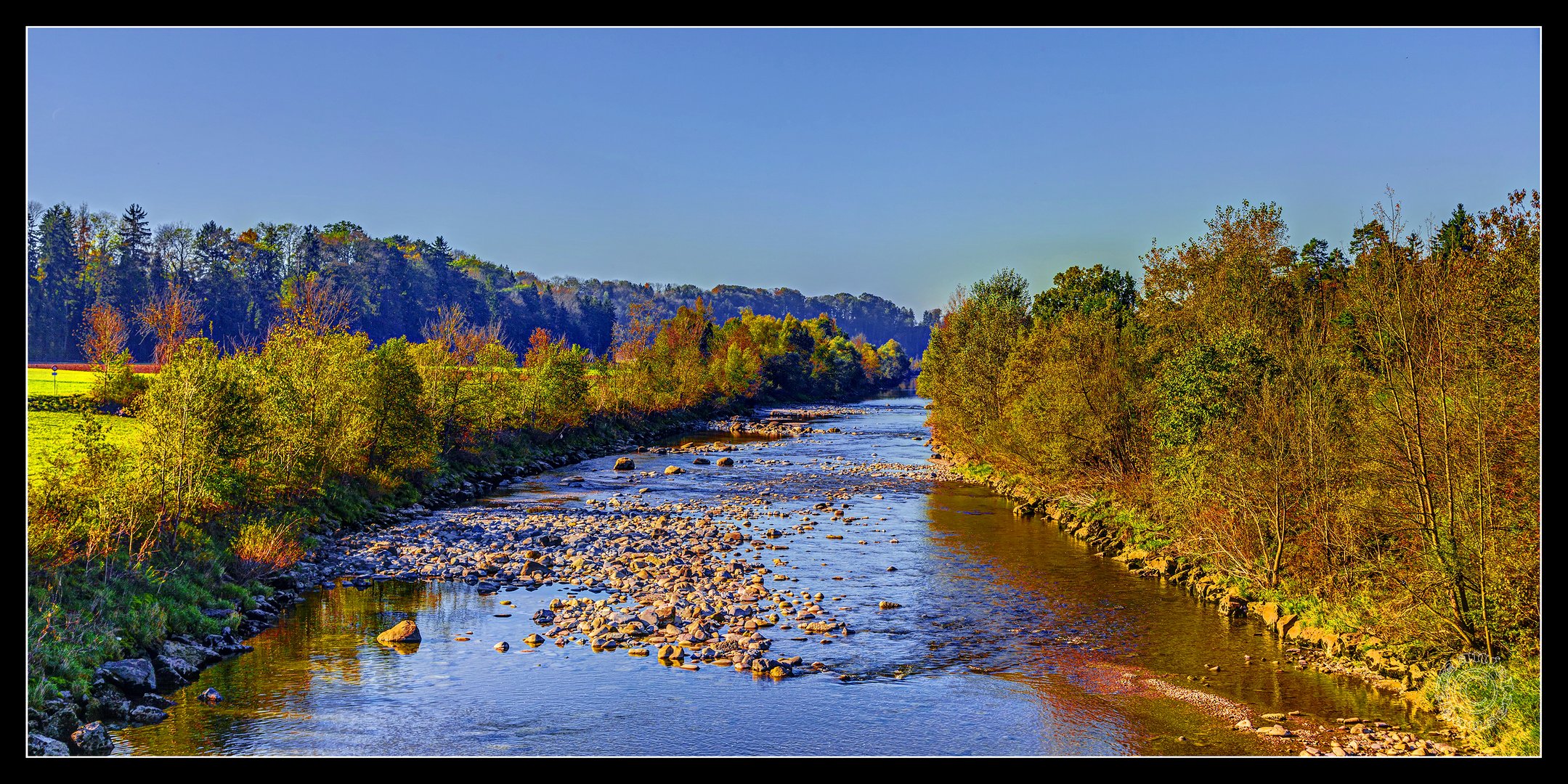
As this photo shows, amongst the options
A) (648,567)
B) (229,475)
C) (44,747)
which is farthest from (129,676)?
(648,567)

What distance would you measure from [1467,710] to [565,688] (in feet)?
50.8

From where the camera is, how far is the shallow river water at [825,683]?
1597 cm

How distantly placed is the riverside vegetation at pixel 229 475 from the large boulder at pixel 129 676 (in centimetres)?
3

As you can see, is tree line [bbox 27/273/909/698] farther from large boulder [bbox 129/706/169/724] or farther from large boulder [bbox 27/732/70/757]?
large boulder [bbox 27/732/70/757]

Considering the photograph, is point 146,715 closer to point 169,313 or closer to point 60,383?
point 60,383

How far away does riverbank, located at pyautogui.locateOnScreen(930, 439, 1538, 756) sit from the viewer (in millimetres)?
15812

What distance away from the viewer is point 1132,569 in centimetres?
2911

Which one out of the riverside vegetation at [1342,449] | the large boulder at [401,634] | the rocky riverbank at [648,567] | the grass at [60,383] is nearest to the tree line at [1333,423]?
the riverside vegetation at [1342,449]

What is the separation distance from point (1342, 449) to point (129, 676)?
974 inches

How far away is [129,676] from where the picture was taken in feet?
56.8

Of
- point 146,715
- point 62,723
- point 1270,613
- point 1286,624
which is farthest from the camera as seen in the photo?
point 1270,613

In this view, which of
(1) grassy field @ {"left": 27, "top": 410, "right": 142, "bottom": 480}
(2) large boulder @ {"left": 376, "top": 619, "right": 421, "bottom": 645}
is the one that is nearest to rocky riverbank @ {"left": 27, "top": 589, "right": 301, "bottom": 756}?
(2) large boulder @ {"left": 376, "top": 619, "right": 421, "bottom": 645}

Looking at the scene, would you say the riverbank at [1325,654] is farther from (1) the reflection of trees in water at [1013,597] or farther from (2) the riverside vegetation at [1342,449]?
(1) the reflection of trees in water at [1013,597]
